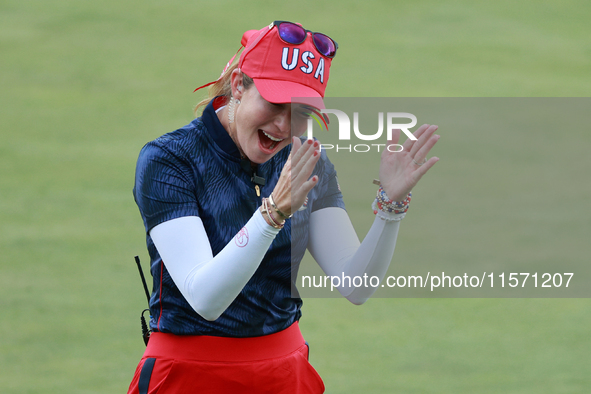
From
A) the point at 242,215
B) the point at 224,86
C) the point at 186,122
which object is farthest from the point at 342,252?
the point at 186,122

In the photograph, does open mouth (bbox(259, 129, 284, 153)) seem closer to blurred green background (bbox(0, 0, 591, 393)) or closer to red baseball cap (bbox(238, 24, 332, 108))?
red baseball cap (bbox(238, 24, 332, 108))

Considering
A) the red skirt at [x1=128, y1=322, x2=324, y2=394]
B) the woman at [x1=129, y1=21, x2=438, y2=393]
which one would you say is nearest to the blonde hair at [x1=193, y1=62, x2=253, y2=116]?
the woman at [x1=129, y1=21, x2=438, y2=393]

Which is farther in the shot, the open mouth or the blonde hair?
the blonde hair

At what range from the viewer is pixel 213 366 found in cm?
193

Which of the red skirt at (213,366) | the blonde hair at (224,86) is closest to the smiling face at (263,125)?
the blonde hair at (224,86)

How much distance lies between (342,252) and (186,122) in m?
4.27

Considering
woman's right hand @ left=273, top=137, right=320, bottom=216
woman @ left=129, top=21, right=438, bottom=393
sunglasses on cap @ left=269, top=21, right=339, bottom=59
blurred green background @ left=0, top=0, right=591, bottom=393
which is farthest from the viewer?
blurred green background @ left=0, top=0, right=591, bottom=393

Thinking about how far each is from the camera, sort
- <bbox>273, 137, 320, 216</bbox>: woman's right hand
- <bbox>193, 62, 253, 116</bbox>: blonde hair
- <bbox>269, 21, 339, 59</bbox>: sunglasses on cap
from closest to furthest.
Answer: <bbox>273, 137, 320, 216</bbox>: woman's right hand, <bbox>269, 21, 339, 59</bbox>: sunglasses on cap, <bbox>193, 62, 253, 116</bbox>: blonde hair

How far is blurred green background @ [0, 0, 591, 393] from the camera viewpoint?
3.84 metres

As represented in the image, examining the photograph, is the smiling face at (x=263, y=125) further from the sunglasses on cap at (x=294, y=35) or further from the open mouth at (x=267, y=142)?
the sunglasses on cap at (x=294, y=35)

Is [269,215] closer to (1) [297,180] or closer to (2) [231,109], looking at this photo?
(1) [297,180]

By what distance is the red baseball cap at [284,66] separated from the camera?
6.18 ft

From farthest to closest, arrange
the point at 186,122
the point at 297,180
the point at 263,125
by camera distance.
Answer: the point at 186,122 < the point at 263,125 < the point at 297,180

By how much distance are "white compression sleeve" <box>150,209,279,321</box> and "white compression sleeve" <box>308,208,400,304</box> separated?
36 centimetres
